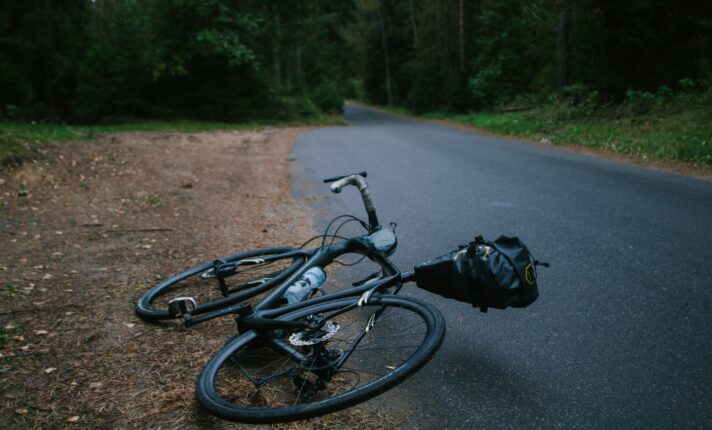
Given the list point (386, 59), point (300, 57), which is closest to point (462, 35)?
point (300, 57)

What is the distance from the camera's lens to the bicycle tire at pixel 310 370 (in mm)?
2143

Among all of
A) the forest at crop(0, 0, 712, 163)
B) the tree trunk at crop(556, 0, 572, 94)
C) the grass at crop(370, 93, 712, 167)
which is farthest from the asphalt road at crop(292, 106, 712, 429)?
the tree trunk at crop(556, 0, 572, 94)

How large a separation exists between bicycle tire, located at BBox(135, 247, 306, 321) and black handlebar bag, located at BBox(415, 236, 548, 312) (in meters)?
1.39

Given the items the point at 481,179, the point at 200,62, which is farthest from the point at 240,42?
the point at 481,179

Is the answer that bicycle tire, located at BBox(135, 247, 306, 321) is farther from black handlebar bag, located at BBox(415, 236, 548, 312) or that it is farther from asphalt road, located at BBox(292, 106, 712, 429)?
black handlebar bag, located at BBox(415, 236, 548, 312)

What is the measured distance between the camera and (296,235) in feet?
18.8

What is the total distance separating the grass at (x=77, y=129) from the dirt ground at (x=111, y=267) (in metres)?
0.43

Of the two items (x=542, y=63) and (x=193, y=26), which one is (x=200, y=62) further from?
(x=542, y=63)

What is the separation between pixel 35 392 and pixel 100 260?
2282mm

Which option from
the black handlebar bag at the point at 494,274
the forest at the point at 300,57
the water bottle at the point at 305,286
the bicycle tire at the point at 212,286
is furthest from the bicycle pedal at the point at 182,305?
the forest at the point at 300,57

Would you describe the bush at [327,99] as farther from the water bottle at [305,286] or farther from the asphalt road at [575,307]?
the water bottle at [305,286]

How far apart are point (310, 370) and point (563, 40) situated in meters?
19.4

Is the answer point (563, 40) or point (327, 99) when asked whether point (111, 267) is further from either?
point (327, 99)

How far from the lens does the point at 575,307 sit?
3.59 meters
